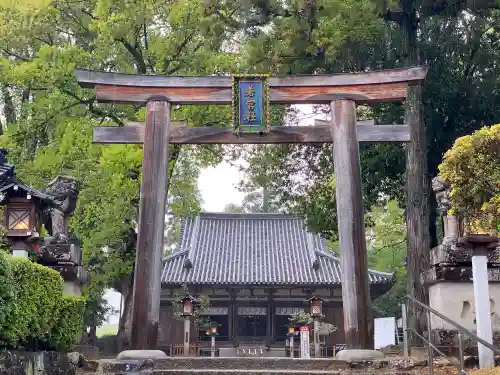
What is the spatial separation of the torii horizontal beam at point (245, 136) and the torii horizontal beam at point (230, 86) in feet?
1.60

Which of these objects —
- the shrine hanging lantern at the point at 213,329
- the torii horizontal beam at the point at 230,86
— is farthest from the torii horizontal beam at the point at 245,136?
the shrine hanging lantern at the point at 213,329

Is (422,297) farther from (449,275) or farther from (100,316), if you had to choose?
(100,316)

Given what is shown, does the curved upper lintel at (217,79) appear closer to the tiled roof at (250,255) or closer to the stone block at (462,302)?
the stone block at (462,302)

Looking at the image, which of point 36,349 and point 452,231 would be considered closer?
point 36,349

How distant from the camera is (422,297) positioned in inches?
510

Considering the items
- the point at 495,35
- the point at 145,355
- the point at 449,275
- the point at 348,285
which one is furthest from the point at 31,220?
the point at 495,35

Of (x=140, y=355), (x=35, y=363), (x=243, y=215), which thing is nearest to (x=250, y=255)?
(x=243, y=215)

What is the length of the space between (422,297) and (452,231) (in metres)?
2.92

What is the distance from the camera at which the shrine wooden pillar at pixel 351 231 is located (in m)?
9.71

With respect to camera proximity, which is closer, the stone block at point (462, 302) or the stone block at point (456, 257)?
the stone block at point (462, 302)

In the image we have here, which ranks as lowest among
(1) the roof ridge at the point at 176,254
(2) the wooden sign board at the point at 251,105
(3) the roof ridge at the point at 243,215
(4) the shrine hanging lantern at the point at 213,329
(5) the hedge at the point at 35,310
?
(4) the shrine hanging lantern at the point at 213,329

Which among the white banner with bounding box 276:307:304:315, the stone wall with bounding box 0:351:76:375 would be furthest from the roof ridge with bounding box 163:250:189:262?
the stone wall with bounding box 0:351:76:375

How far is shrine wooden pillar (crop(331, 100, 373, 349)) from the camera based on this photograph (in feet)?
31.9

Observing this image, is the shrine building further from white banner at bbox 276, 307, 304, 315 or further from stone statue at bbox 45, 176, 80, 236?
stone statue at bbox 45, 176, 80, 236
